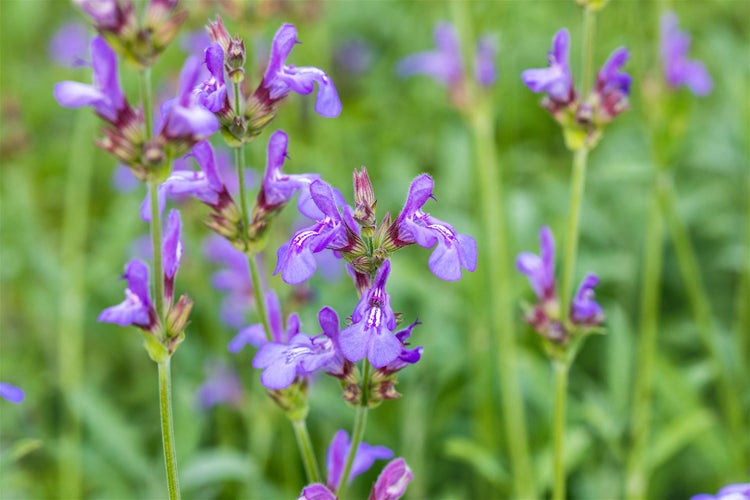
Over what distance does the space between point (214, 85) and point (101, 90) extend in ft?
0.68

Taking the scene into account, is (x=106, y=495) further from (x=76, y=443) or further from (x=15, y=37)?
(x=15, y=37)

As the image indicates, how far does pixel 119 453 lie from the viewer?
3.30 metres

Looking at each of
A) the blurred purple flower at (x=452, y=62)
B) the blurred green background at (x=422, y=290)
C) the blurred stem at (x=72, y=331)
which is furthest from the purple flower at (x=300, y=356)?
the blurred purple flower at (x=452, y=62)

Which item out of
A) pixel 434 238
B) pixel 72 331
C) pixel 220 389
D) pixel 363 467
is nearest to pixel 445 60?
pixel 220 389

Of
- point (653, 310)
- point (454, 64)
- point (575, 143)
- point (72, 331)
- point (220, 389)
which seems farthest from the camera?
point (454, 64)

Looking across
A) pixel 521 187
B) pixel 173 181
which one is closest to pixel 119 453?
pixel 173 181

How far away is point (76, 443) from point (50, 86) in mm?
3169

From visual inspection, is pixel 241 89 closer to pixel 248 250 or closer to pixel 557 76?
pixel 248 250

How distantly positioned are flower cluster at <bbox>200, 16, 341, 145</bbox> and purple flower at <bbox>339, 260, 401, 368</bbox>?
337 millimetres

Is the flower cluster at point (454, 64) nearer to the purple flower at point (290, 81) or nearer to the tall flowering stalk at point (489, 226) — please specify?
the tall flowering stalk at point (489, 226)

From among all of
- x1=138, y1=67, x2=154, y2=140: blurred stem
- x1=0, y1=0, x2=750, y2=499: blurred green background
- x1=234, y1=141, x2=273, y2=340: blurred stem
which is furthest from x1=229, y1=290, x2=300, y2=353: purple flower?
x1=0, y1=0, x2=750, y2=499: blurred green background

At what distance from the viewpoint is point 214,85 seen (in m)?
1.57

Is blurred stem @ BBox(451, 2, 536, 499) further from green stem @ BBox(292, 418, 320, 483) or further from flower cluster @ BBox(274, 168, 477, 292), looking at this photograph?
flower cluster @ BBox(274, 168, 477, 292)

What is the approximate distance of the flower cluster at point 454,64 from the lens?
12.2 feet
